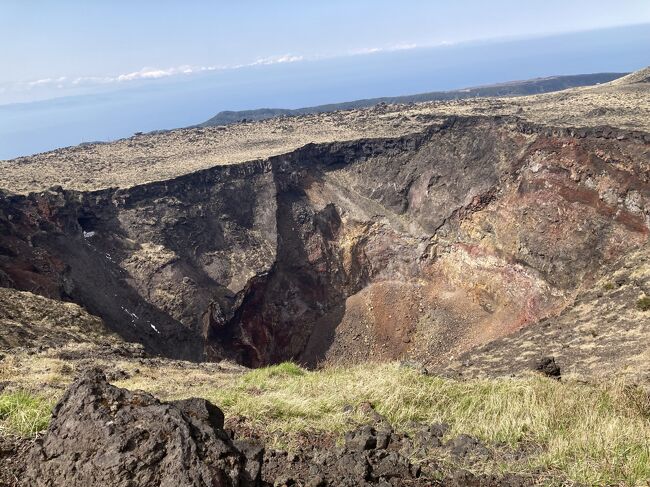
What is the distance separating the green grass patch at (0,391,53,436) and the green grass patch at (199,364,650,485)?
2.52 m

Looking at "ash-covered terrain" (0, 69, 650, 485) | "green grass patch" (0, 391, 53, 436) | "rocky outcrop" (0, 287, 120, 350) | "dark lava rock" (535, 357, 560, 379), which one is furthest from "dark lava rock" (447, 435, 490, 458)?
"rocky outcrop" (0, 287, 120, 350)

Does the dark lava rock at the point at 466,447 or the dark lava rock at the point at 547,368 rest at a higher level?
the dark lava rock at the point at 466,447

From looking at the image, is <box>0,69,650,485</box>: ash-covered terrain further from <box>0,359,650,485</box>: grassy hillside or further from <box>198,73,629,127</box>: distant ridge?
<box>198,73,629,127</box>: distant ridge

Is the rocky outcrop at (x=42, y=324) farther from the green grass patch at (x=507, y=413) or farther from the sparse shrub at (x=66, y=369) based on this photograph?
the green grass patch at (x=507, y=413)

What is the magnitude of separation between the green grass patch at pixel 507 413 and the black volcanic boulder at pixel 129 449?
2515 millimetres

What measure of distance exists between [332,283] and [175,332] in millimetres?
13005

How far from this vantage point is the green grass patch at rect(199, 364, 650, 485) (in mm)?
5297

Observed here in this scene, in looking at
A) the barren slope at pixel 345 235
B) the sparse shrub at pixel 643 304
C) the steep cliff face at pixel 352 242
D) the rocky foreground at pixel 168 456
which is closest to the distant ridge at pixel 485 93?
the barren slope at pixel 345 235

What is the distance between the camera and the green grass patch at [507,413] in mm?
5297

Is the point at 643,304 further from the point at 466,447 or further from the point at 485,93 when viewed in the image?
the point at 485,93

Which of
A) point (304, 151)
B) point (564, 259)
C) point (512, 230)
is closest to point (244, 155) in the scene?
point (304, 151)

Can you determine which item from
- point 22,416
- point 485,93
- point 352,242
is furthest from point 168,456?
point 485,93

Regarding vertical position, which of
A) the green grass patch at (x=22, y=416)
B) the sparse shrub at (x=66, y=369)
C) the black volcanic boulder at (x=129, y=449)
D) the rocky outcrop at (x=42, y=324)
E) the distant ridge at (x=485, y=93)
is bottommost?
the rocky outcrop at (x=42, y=324)

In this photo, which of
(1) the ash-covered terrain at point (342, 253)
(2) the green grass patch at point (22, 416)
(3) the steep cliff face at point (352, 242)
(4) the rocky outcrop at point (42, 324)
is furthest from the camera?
(3) the steep cliff face at point (352, 242)
